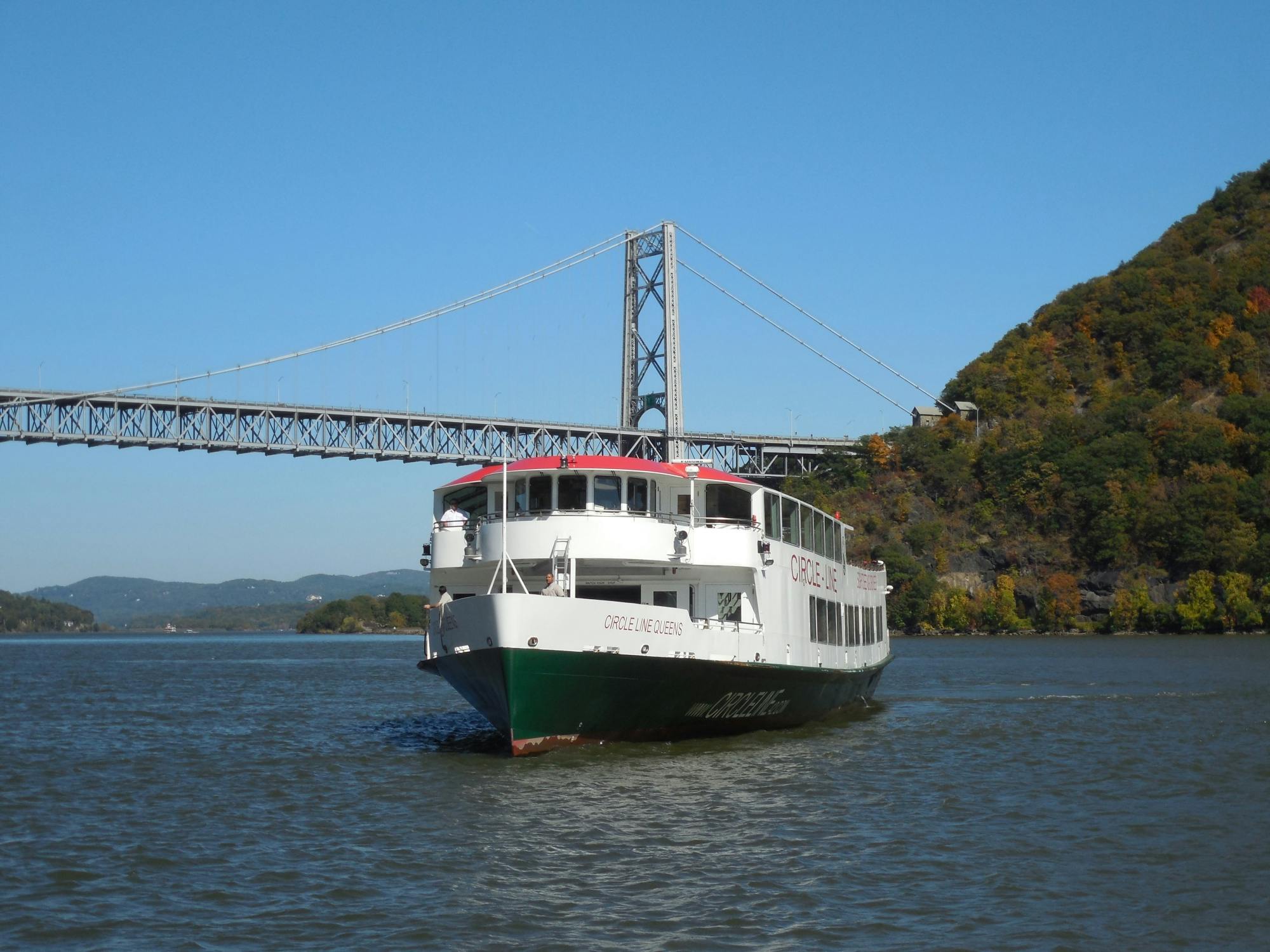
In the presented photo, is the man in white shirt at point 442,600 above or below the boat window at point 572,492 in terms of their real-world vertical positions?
below

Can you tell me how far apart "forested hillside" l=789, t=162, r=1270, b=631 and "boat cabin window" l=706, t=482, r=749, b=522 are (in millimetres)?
76800

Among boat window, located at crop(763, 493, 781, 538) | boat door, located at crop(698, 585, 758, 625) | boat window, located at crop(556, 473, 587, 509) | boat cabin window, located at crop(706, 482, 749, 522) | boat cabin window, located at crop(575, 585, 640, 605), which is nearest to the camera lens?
boat window, located at crop(556, 473, 587, 509)

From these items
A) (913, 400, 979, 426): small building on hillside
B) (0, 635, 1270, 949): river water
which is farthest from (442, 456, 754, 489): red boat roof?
(913, 400, 979, 426): small building on hillside

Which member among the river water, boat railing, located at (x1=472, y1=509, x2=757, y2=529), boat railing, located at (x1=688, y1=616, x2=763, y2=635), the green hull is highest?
boat railing, located at (x1=472, y1=509, x2=757, y2=529)

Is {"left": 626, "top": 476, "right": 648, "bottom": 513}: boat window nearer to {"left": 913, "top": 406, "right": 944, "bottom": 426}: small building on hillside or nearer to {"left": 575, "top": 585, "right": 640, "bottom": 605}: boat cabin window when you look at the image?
{"left": 575, "top": 585, "right": 640, "bottom": 605}: boat cabin window

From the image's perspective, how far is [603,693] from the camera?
23375 mm

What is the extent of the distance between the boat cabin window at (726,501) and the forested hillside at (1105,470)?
76.8m

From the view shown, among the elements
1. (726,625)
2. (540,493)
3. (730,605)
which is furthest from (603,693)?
(540,493)

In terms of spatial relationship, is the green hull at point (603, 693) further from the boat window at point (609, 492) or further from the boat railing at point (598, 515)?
the boat window at point (609, 492)

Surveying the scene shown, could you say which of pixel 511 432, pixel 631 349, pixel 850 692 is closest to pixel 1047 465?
pixel 631 349

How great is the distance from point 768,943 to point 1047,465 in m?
103

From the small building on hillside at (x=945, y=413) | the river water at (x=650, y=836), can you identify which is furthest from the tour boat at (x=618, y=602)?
the small building on hillside at (x=945, y=413)

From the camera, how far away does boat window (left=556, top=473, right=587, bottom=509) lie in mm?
Answer: 25391

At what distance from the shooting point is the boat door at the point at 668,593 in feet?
86.5
